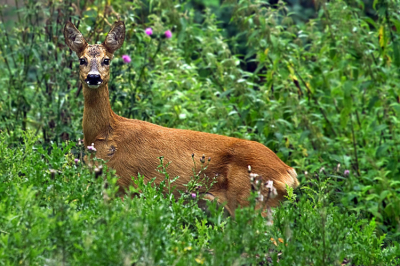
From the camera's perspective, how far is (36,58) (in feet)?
22.2

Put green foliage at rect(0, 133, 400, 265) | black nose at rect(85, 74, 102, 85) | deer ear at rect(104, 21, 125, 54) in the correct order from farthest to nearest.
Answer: deer ear at rect(104, 21, 125, 54)
black nose at rect(85, 74, 102, 85)
green foliage at rect(0, 133, 400, 265)

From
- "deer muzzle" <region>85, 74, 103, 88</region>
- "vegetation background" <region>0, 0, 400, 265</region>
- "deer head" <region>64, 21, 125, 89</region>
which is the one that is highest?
"deer head" <region>64, 21, 125, 89</region>

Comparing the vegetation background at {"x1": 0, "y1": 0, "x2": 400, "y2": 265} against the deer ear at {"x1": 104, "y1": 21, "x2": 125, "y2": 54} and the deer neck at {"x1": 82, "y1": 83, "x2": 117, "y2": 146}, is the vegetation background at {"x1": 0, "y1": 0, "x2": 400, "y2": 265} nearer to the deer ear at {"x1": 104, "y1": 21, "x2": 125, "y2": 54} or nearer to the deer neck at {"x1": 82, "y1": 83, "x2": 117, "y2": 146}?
the deer neck at {"x1": 82, "y1": 83, "x2": 117, "y2": 146}

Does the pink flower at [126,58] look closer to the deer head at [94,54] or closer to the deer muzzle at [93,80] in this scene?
the deer head at [94,54]

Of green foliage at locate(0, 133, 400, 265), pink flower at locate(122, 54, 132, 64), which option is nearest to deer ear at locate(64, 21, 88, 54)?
pink flower at locate(122, 54, 132, 64)

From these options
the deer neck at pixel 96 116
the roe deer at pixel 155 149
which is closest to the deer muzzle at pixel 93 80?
the roe deer at pixel 155 149

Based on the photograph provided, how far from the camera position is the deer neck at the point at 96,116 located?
5.17 m

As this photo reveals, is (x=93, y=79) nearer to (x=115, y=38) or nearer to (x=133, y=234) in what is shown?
(x=115, y=38)

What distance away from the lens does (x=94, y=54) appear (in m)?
5.11

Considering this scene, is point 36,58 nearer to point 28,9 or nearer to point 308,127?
point 28,9

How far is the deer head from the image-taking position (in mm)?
4996

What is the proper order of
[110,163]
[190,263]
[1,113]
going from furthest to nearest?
[1,113]
[110,163]
[190,263]

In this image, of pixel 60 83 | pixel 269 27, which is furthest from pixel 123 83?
pixel 269 27

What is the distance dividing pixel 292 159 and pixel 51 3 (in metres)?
3.11
